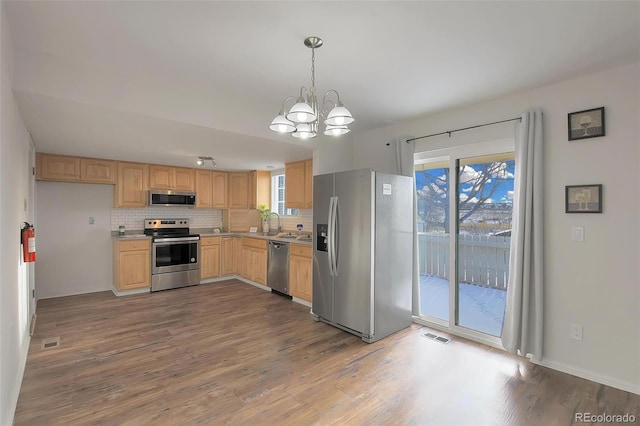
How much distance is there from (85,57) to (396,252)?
3.46m

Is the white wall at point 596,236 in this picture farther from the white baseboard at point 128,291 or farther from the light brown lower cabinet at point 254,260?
the white baseboard at point 128,291

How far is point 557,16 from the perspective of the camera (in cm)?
186

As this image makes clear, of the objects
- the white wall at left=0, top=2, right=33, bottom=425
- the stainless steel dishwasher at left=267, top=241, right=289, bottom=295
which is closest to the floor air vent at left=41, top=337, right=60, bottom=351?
the white wall at left=0, top=2, right=33, bottom=425

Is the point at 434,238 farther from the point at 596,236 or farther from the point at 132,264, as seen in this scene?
the point at 132,264

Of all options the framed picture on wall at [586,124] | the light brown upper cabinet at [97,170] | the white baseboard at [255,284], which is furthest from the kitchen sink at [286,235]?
the framed picture on wall at [586,124]

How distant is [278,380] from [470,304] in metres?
2.37

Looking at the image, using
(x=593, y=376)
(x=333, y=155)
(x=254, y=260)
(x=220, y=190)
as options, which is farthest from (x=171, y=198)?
(x=593, y=376)

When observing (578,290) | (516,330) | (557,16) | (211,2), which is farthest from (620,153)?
(211,2)

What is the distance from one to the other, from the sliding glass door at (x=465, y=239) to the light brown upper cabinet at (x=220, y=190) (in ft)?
13.3

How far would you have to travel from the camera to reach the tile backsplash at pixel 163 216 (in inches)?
216

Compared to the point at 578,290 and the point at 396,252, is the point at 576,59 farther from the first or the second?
the point at 396,252

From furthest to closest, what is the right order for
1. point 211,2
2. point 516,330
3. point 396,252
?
point 396,252 < point 516,330 < point 211,2

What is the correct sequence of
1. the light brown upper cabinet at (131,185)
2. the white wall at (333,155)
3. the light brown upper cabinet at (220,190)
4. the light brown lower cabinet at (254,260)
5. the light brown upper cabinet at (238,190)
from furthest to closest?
1. the light brown upper cabinet at (238,190)
2. the light brown upper cabinet at (220,190)
3. the light brown lower cabinet at (254,260)
4. the light brown upper cabinet at (131,185)
5. the white wall at (333,155)

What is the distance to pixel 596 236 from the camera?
2.60 metres
